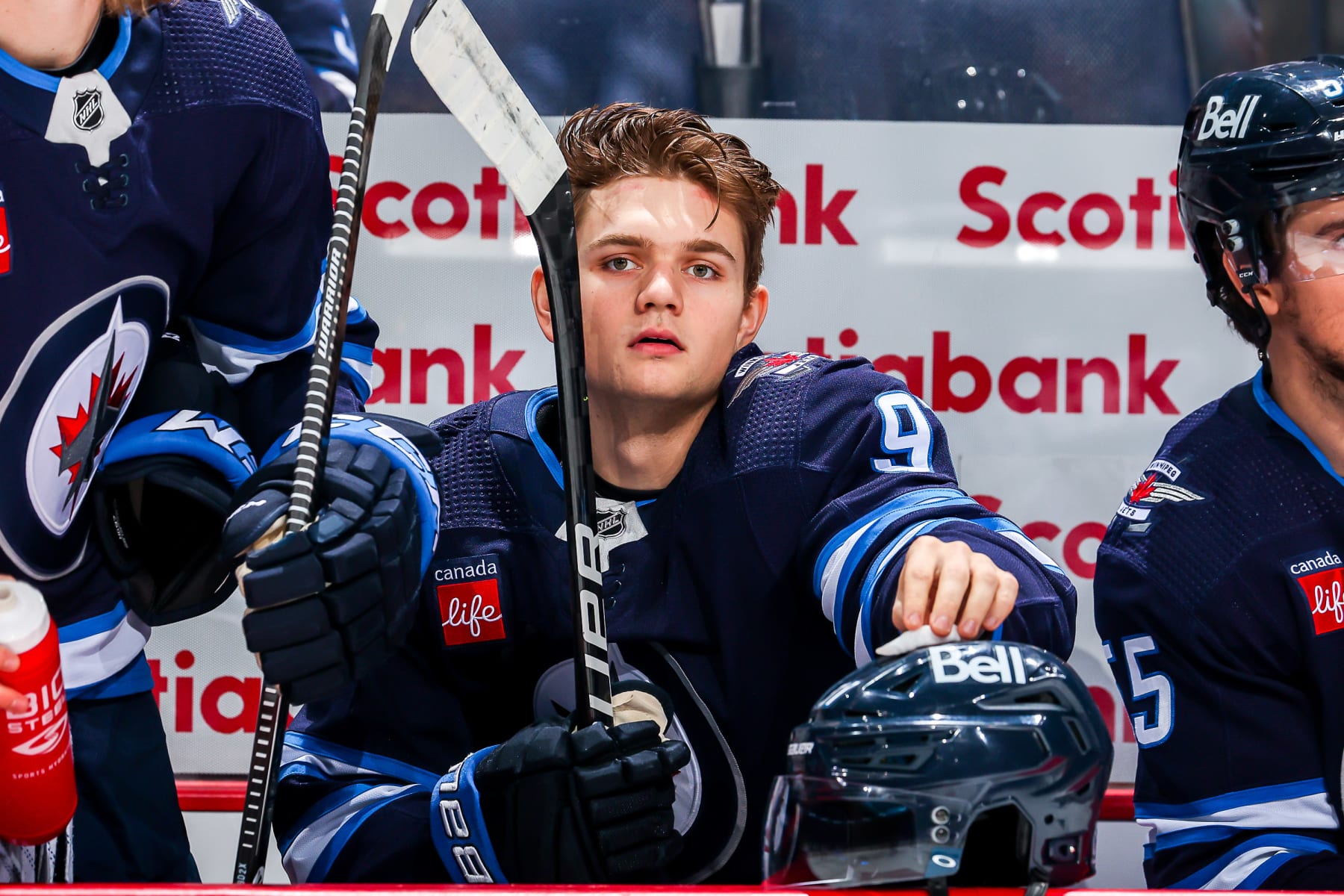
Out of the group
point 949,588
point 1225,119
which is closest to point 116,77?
point 949,588

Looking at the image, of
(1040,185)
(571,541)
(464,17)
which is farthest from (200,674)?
(1040,185)

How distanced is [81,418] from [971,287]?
139cm

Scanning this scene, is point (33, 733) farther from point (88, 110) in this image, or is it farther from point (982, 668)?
point (982, 668)

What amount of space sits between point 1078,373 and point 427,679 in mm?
1196

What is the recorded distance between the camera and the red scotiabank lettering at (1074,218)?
83.0 inches

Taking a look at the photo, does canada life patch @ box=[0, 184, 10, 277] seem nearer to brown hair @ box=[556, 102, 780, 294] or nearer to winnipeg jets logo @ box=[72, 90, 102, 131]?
winnipeg jets logo @ box=[72, 90, 102, 131]

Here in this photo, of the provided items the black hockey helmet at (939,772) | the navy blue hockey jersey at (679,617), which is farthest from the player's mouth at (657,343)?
the black hockey helmet at (939,772)

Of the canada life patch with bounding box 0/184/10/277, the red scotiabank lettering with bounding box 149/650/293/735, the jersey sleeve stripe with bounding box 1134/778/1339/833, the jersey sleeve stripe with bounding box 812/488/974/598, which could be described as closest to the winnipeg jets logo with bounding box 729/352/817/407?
the jersey sleeve stripe with bounding box 812/488/974/598

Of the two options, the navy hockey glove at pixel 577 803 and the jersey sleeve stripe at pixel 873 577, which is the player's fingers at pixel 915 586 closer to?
the jersey sleeve stripe at pixel 873 577

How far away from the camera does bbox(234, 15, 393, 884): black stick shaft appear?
99cm

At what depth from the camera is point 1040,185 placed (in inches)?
83.3

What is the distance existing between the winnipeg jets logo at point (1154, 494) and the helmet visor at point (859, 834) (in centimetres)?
61

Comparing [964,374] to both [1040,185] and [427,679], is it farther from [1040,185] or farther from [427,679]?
[427,679]

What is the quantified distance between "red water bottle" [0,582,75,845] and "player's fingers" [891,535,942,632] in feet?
2.07
